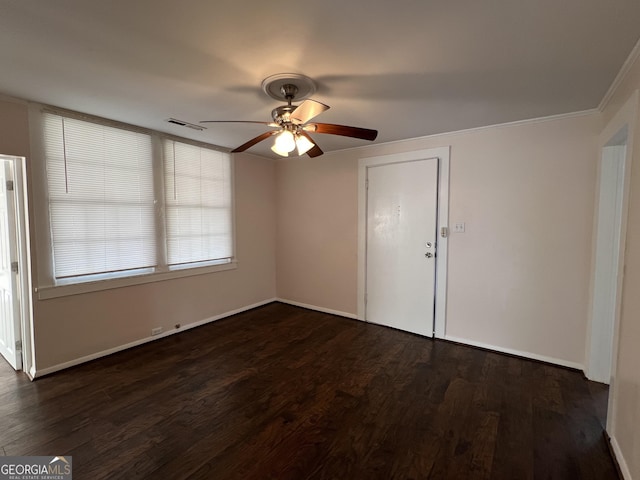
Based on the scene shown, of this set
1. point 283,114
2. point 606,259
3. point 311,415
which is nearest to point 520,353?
point 606,259

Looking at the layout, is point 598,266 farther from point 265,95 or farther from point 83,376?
point 83,376

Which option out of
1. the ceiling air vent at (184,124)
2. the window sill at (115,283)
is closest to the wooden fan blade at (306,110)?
the ceiling air vent at (184,124)

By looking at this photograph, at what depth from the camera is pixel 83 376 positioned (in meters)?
2.57

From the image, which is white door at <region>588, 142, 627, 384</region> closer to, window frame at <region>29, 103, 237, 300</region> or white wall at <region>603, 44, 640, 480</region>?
white wall at <region>603, 44, 640, 480</region>

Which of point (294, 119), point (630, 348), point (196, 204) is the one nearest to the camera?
point (630, 348)

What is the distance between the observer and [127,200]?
3.07 m

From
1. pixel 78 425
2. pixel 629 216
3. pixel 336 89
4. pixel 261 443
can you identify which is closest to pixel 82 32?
pixel 336 89

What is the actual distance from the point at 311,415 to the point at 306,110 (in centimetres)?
203

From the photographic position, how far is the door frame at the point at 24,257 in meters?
2.46

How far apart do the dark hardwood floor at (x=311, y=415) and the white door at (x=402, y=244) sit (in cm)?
59

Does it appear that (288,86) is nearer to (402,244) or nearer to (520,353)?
(402,244)

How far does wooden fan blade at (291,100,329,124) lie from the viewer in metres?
1.74

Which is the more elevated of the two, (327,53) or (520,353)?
(327,53)

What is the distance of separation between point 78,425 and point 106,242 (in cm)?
163
